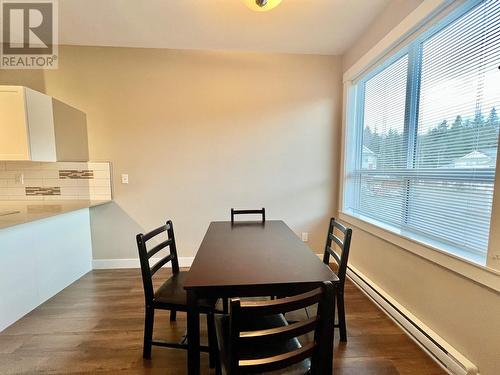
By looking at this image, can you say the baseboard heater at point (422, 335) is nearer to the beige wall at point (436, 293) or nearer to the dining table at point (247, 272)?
the beige wall at point (436, 293)

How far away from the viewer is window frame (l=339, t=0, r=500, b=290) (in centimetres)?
147

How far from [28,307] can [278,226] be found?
2217 mm

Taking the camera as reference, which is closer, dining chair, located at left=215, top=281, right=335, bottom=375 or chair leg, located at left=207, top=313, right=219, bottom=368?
dining chair, located at left=215, top=281, right=335, bottom=375

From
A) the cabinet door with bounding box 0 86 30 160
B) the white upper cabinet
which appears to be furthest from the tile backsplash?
the cabinet door with bounding box 0 86 30 160

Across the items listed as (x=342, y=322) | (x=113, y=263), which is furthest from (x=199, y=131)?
(x=342, y=322)

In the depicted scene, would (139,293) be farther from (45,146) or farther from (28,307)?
(45,146)

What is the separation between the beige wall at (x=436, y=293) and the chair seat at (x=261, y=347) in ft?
3.41

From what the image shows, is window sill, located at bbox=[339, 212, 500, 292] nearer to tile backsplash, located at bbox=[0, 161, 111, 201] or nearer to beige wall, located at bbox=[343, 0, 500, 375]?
beige wall, located at bbox=[343, 0, 500, 375]

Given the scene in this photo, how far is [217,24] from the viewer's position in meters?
2.34

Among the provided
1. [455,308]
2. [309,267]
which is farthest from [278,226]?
[455,308]

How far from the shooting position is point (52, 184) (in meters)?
2.78

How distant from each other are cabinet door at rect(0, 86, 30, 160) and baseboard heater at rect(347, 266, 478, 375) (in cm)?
347

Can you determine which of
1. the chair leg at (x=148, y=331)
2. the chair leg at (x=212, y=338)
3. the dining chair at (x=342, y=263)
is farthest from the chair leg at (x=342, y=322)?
the chair leg at (x=148, y=331)

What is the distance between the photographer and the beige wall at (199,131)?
2.79 metres
